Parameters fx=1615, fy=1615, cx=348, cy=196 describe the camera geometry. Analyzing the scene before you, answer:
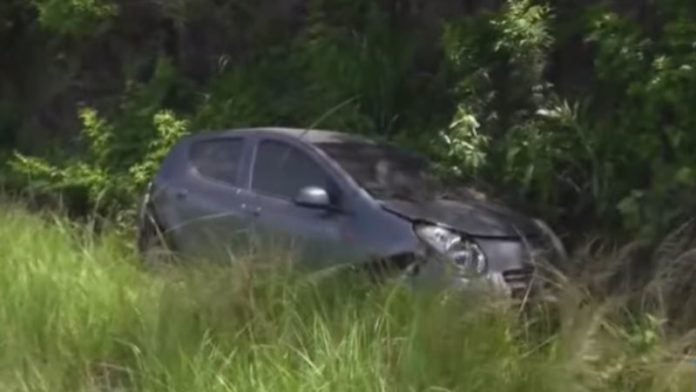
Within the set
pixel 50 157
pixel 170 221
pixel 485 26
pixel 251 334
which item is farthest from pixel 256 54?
pixel 251 334

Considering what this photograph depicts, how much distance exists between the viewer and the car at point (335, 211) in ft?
35.3

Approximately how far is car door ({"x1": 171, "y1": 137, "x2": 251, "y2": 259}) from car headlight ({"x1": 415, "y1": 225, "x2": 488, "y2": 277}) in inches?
48.9

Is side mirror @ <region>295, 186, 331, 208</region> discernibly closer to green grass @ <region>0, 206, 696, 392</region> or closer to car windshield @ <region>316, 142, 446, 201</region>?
car windshield @ <region>316, 142, 446, 201</region>

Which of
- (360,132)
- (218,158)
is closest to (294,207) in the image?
(218,158)

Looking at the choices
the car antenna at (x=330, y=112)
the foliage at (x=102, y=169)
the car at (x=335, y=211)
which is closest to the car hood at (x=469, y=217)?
the car at (x=335, y=211)

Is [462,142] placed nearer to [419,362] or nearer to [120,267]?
[120,267]

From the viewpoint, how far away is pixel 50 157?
19.5 metres

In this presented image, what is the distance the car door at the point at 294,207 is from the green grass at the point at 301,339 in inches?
58.6

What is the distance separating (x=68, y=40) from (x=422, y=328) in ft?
47.7

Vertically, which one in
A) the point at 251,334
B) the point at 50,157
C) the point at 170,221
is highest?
the point at 251,334

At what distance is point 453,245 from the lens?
10992 mm

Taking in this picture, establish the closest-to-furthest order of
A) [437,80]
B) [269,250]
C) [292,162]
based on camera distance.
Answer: [269,250], [292,162], [437,80]

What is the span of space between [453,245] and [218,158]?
308 cm

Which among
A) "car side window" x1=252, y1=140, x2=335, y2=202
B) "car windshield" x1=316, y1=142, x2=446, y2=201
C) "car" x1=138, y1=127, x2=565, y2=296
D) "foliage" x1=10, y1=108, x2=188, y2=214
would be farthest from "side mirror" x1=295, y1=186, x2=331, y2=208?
"foliage" x1=10, y1=108, x2=188, y2=214
